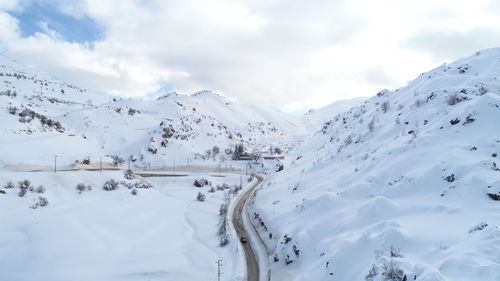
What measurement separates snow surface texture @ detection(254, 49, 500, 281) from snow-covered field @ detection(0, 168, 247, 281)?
682 cm

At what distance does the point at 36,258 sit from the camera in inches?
951

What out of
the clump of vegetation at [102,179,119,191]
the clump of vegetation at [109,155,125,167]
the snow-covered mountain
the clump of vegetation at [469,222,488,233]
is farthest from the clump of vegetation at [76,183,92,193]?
the clump of vegetation at [469,222,488,233]

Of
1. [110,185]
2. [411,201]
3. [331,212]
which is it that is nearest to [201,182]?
[110,185]

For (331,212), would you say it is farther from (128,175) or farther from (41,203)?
(128,175)

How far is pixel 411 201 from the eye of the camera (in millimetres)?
18594

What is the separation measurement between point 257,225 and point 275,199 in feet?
12.7

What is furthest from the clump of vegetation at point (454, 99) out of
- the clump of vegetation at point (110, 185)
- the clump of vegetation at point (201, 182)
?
the clump of vegetation at point (201, 182)

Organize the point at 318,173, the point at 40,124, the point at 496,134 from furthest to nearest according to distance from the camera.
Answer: the point at 40,124 → the point at 318,173 → the point at 496,134

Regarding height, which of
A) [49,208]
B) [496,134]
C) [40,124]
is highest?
[40,124]

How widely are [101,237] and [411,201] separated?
24.9 metres

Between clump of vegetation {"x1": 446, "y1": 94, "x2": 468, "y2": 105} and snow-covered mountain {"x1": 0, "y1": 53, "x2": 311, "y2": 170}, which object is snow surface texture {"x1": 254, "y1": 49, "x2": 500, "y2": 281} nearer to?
clump of vegetation {"x1": 446, "y1": 94, "x2": 468, "y2": 105}

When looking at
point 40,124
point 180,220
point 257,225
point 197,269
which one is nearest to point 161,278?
point 197,269

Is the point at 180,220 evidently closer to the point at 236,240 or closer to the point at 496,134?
the point at 236,240

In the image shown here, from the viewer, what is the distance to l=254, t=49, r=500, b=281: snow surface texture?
518 inches
